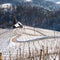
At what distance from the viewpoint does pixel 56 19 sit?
1591 centimetres

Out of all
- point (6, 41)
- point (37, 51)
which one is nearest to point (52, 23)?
point (6, 41)

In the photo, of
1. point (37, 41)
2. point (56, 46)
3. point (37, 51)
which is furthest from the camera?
point (37, 41)

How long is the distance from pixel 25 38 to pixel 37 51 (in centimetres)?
237

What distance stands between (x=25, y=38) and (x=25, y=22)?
5.56 metres

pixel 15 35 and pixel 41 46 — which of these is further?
pixel 15 35

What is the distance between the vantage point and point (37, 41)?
30.4ft

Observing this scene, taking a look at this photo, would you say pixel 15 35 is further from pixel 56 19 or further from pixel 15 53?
pixel 56 19

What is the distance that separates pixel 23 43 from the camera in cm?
908

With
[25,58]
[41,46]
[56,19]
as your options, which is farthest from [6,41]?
[56,19]

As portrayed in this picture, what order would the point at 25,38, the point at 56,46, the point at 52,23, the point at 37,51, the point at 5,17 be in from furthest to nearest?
the point at 5,17 → the point at 52,23 → the point at 25,38 → the point at 56,46 → the point at 37,51

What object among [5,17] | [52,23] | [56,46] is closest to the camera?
[56,46]

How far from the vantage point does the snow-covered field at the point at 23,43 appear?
307 inches

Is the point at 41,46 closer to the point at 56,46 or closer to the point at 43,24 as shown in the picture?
the point at 56,46

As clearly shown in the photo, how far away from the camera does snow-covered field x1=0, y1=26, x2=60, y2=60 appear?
780cm
